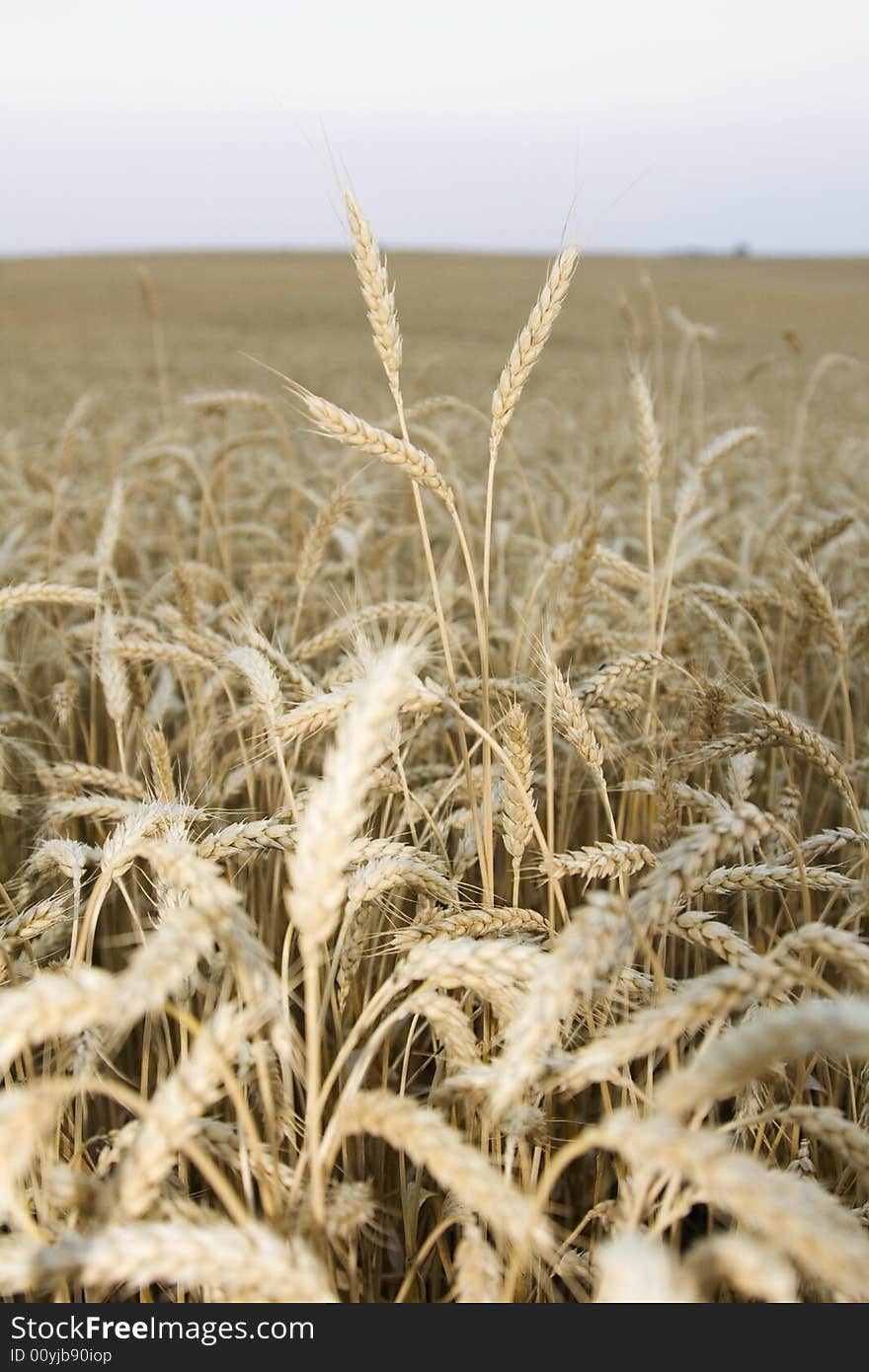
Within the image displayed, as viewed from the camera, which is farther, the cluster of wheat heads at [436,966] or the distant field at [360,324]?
the distant field at [360,324]

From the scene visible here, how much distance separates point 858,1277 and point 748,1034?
199mm

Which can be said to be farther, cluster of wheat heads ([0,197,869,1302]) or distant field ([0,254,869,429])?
distant field ([0,254,869,429])

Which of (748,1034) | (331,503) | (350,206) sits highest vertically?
(350,206)

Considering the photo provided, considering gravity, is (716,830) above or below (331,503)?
below

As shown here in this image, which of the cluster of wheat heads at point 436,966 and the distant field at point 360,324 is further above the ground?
the distant field at point 360,324

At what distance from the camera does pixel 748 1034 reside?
0.89 m

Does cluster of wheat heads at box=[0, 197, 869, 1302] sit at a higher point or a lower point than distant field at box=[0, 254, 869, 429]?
lower

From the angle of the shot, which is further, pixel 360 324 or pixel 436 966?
pixel 360 324

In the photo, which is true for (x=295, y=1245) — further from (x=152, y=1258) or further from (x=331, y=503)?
(x=331, y=503)

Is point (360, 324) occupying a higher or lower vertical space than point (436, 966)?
higher

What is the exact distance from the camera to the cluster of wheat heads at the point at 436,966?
967 millimetres

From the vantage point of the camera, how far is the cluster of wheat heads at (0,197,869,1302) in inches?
38.1

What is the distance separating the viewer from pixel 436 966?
48.9 inches

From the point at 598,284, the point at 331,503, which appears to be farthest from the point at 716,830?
the point at 598,284
